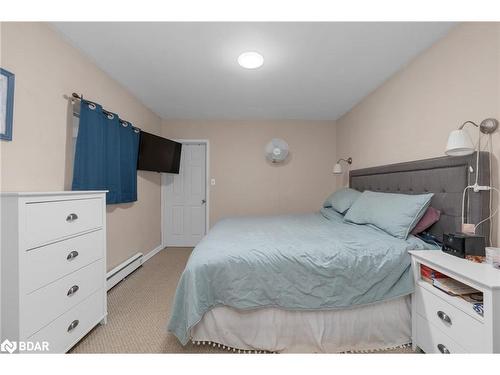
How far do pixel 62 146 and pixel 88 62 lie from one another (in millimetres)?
890

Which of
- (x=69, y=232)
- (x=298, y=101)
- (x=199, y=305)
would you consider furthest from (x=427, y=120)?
(x=69, y=232)

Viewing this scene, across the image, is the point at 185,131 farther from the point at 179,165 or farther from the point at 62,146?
the point at 62,146

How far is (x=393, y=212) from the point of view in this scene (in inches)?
71.8

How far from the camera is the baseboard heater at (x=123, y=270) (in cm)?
234

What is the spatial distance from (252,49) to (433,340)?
97.3 inches

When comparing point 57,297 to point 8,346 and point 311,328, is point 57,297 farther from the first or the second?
point 311,328

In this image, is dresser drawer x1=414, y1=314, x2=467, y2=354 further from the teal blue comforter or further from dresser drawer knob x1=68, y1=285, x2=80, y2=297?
dresser drawer knob x1=68, y1=285, x2=80, y2=297

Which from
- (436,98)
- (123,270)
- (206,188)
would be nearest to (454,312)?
(436,98)

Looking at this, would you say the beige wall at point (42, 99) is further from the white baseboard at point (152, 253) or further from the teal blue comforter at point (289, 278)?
the teal blue comforter at point (289, 278)

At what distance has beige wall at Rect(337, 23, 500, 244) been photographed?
1425 mm

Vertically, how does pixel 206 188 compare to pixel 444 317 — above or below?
above

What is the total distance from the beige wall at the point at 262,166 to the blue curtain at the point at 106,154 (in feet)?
4.42

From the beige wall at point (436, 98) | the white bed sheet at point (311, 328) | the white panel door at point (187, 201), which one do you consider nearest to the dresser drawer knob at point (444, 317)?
the white bed sheet at point (311, 328)

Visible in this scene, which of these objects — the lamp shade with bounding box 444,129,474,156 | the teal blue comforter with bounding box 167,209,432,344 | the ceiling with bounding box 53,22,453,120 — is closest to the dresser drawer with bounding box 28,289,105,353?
the teal blue comforter with bounding box 167,209,432,344
